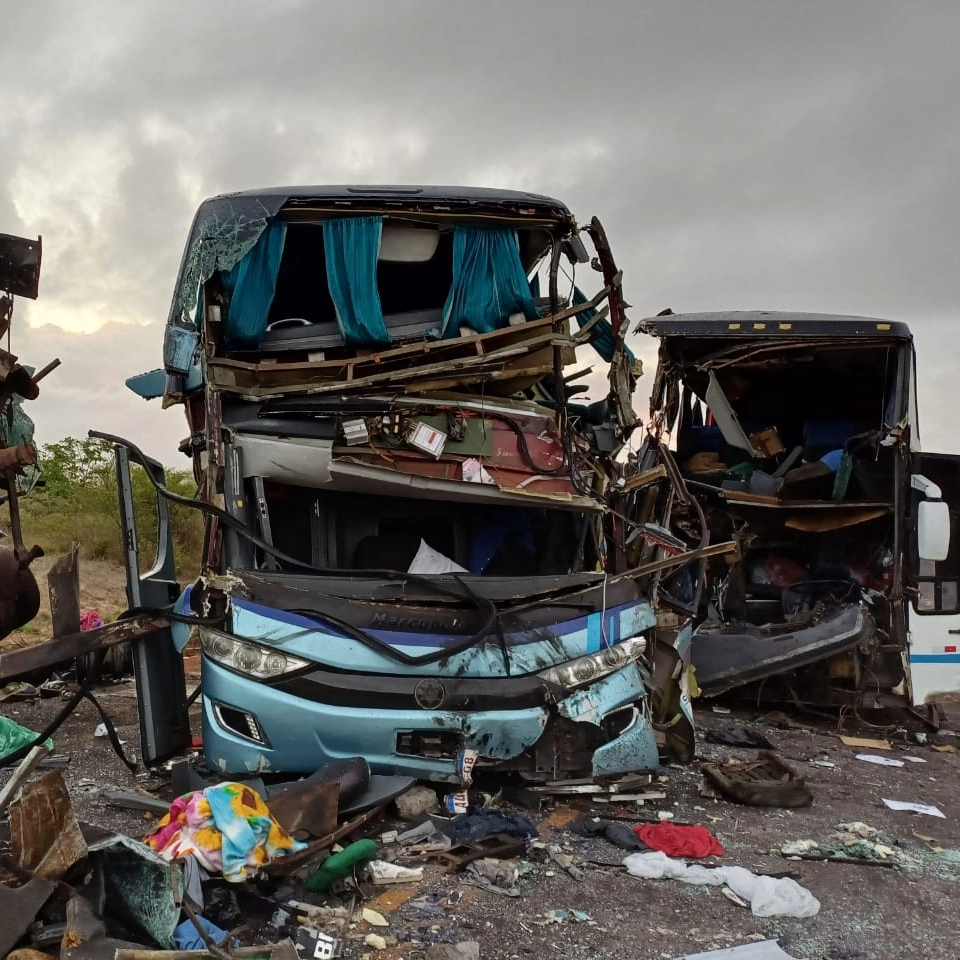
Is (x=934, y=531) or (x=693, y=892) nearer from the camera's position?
(x=693, y=892)

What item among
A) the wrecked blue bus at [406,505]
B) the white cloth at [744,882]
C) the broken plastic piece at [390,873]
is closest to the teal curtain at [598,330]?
the wrecked blue bus at [406,505]

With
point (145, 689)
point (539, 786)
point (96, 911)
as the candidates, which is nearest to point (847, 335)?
point (539, 786)

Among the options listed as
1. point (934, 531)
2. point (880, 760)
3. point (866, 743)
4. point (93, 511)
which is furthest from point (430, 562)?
point (93, 511)

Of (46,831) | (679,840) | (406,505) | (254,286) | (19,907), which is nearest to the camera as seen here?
(19,907)

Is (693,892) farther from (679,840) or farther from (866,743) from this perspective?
(866,743)

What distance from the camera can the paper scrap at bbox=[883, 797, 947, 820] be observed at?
491cm

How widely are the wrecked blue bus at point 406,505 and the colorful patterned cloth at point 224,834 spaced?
0.67 metres

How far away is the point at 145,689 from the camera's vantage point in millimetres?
4438

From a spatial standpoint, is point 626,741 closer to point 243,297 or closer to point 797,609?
point 243,297

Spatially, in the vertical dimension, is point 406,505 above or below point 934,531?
above

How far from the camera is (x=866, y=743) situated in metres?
6.52

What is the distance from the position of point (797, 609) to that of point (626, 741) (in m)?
3.81

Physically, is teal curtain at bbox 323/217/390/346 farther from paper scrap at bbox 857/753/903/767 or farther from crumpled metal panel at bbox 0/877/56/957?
paper scrap at bbox 857/753/903/767

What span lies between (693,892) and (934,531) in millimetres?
4093
